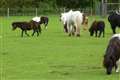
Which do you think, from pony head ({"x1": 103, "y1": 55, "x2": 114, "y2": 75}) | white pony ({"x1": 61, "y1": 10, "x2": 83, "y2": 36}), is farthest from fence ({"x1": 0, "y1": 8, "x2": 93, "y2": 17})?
pony head ({"x1": 103, "y1": 55, "x2": 114, "y2": 75})

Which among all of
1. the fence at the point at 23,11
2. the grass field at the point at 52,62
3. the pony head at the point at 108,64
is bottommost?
the fence at the point at 23,11

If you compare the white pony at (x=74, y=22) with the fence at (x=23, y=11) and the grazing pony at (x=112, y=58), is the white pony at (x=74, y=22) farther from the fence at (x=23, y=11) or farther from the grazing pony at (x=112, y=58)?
the fence at (x=23, y=11)

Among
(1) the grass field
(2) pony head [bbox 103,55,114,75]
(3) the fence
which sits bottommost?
(3) the fence

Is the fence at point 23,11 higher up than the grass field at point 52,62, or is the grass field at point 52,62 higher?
the grass field at point 52,62

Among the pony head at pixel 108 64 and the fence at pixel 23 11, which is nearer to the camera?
the pony head at pixel 108 64

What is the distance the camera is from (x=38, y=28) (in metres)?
34.8

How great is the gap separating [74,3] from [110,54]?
70371 mm

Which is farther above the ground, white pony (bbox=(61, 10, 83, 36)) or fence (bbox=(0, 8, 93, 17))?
white pony (bbox=(61, 10, 83, 36))

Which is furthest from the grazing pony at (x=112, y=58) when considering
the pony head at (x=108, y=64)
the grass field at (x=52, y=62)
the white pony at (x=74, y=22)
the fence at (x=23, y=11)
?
the fence at (x=23, y=11)

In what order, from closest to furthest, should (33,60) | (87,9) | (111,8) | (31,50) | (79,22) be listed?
1. (33,60)
2. (31,50)
3. (79,22)
4. (111,8)
5. (87,9)

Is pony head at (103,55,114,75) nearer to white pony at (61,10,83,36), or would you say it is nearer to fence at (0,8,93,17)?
white pony at (61,10,83,36)

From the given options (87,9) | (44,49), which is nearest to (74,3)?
(87,9)

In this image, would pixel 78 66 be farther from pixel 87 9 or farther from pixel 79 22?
pixel 87 9

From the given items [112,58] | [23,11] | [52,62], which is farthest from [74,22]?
[23,11]
